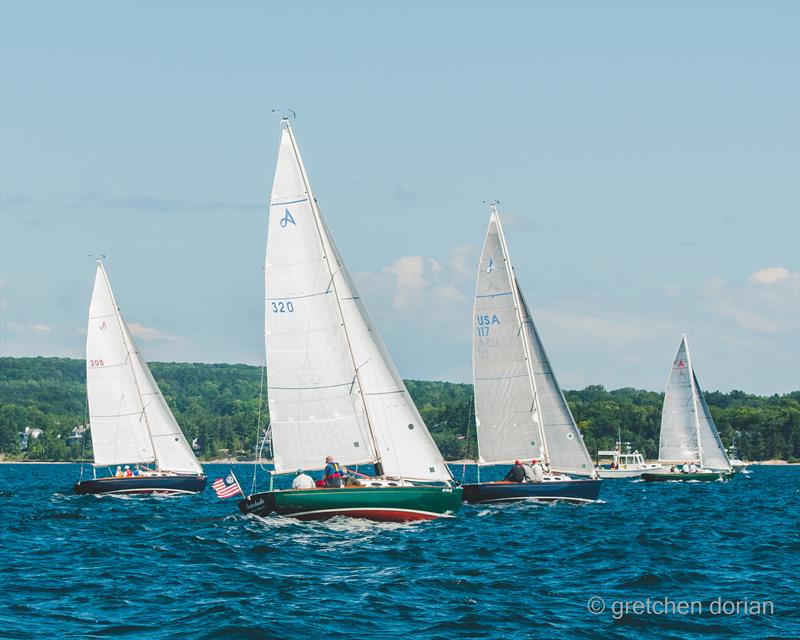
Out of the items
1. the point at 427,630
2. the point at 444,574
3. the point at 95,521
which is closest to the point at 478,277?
the point at 95,521

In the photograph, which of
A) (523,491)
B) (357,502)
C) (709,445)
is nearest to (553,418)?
(523,491)

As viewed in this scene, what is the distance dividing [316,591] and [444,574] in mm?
3582

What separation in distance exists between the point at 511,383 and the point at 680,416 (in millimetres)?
42925

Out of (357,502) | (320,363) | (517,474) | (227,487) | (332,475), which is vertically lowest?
(357,502)

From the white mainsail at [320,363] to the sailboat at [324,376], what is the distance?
30 mm

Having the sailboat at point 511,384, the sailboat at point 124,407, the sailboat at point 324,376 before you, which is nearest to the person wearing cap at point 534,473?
the sailboat at point 511,384

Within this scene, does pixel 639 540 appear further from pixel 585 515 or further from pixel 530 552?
pixel 585 515

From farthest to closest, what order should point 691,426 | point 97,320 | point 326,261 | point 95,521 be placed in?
1. point 691,426
2. point 97,320
3. point 95,521
4. point 326,261

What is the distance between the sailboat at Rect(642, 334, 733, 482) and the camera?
91062mm

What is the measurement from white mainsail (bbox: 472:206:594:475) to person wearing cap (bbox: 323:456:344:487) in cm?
1627

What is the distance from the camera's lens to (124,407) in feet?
211

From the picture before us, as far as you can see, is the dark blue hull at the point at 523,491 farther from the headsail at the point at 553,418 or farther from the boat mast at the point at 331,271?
the boat mast at the point at 331,271

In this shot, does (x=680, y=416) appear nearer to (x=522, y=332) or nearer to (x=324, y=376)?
(x=522, y=332)

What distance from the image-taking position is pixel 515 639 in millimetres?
20828
